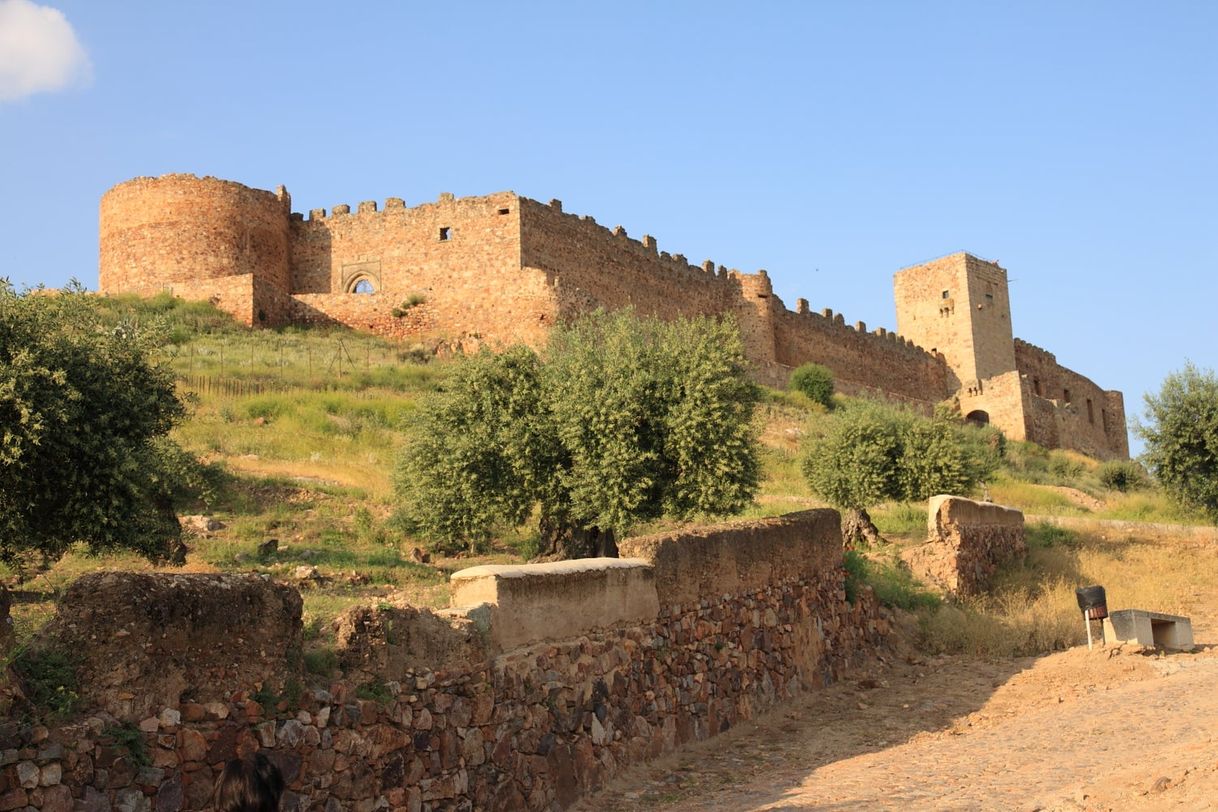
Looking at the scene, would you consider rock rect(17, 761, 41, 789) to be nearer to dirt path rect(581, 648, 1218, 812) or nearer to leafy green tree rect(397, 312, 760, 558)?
dirt path rect(581, 648, 1218, 812)

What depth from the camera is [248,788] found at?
416 centimetres

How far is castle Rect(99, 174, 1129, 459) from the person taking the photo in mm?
33344

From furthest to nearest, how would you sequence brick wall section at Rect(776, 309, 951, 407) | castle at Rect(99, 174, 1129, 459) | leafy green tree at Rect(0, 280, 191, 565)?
1. brick wall section at Rect(776, 309, 951, 407)
2. castle at Rect(99, 174, 1129, 459)
3. leafy green tree at Rect(0, 280, 191, 565)

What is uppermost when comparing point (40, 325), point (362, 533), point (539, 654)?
point (40, 325)

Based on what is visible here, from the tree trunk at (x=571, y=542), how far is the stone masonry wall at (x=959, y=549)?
3.72 meters

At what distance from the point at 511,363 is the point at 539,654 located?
898cm

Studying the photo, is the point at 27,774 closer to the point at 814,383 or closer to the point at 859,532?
the point at 859,532

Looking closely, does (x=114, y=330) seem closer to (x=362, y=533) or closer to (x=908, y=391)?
(x=362, y=533)

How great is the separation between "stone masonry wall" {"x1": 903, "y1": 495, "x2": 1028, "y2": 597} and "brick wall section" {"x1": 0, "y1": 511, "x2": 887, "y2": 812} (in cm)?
328

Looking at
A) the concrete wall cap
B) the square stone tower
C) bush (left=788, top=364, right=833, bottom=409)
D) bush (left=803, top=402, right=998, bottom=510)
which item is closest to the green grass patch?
the concrete wall cap

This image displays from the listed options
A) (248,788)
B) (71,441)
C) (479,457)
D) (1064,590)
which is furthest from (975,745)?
(71,441)

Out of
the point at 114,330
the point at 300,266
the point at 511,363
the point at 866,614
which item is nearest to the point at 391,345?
the point at 300,266

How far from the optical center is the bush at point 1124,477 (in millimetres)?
33594

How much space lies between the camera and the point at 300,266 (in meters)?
37.0
